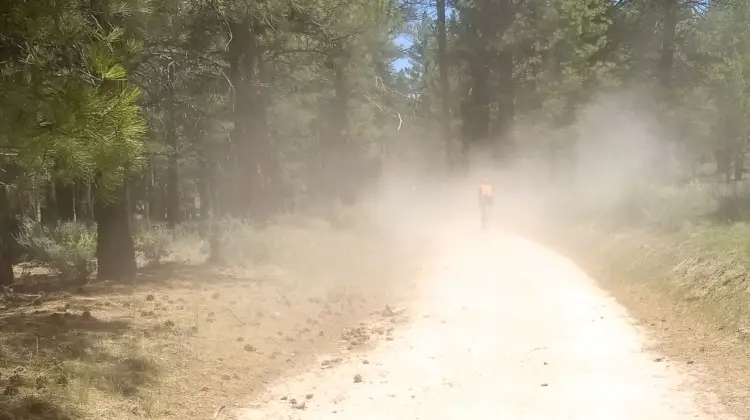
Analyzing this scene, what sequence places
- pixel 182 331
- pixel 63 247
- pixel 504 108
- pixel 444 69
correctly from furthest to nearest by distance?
pixel 504 108, pixel 444 69, pixel 63 247, pixel 182 331

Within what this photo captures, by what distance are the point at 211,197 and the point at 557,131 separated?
2851 centimetres

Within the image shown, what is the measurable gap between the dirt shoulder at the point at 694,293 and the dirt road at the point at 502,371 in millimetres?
297

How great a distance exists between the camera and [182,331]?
7.82 m

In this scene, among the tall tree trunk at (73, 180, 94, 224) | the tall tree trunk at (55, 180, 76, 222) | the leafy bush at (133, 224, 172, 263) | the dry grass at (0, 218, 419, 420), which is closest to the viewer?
the dry grass at (0, 218, 419, 420)

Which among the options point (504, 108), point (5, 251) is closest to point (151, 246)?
point (5, 251)

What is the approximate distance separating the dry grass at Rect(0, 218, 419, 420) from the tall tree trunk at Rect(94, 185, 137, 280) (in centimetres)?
43

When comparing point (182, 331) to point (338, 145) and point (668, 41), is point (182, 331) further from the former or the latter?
point (668, 41)

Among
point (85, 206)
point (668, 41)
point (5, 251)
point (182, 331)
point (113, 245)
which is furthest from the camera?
point (668, 41)

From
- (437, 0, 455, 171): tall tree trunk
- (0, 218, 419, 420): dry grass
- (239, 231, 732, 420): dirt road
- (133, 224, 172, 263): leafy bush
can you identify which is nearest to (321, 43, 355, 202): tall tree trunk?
(437, 0, 455, 171): tall tree trunk

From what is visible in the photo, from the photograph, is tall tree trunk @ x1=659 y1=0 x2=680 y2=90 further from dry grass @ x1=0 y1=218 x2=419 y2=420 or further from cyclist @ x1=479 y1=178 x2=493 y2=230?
dry grass @ x1=0 y1=218 x2=419 y2=420

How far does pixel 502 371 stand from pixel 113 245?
22.6 ft

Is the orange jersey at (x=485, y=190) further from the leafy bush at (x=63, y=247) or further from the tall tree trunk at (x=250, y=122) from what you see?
the leafy bush at (x=63, y=247)

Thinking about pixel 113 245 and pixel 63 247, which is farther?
pixel 63 247

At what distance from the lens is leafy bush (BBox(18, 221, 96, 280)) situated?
10695 millimetres
